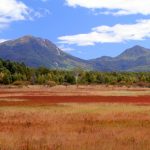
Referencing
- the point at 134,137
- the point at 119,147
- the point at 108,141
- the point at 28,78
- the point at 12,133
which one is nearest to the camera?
the point at 119,147

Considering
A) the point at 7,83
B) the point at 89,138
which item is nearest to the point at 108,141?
the point at 89,138

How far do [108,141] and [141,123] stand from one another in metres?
9.51

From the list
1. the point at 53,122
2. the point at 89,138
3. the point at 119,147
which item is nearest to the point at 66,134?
the point at 89,138

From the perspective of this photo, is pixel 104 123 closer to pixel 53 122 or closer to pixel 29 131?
pixel 53 122

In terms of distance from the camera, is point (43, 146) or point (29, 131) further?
point (29, 131)

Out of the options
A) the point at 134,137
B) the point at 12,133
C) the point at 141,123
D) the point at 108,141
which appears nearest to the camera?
the point at 108,141

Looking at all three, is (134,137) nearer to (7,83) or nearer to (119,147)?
(119,147)

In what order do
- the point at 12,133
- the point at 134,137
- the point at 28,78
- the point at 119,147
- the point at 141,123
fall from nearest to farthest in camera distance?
the point at 119,147 < the point at 134,137 < the point at 12,133 < the point at 141,123 < the point at 28,78

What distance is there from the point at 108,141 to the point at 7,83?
499ft

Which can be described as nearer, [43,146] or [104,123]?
[43,146]

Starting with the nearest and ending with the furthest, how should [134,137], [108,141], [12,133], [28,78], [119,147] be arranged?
1. [119,147]
2. [108,141]
3. [134,137]
4. [12,133]
5. [28,78]

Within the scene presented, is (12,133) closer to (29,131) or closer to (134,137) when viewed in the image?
(29,131)

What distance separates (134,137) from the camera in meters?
20.9

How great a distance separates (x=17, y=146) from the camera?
1781 cm
